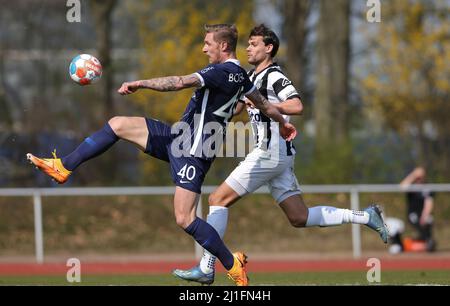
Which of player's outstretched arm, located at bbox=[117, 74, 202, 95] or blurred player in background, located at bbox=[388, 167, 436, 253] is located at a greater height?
player's outstretched arm, located at bbox=[117, 74, 202, 95]

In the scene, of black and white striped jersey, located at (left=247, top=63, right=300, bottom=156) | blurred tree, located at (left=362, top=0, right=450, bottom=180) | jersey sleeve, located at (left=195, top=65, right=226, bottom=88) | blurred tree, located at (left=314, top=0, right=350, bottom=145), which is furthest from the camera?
blurred tree, located at (left=362, top=0, right=450, bottom=180)

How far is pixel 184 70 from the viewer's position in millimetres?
23266

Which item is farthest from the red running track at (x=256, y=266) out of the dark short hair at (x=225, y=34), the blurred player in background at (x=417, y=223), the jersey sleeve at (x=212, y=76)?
the jersey sleeve at (x=212, y=76)

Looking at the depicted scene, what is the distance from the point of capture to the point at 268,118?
8.88 metres

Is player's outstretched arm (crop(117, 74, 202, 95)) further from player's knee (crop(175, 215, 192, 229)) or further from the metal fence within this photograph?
the metal fence

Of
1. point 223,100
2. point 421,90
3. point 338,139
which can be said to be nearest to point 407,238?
point 338,139

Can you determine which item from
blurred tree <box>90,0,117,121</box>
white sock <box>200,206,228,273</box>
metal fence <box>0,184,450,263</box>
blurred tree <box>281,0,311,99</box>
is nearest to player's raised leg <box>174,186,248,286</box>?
white sock <box>200,206,228,273</box>

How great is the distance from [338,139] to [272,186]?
40.9 feet

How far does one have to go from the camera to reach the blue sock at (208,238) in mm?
8102

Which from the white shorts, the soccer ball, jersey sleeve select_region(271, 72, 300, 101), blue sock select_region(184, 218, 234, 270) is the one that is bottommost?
blue sock select_region(184, 218, 234, 270)

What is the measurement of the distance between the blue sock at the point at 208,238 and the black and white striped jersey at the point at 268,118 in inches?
45.9

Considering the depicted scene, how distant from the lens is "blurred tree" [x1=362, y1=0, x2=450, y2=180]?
23000 millimetres

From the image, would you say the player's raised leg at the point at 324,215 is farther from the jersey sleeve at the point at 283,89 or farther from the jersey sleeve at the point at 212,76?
the jersey sleeve at the point at 212,76

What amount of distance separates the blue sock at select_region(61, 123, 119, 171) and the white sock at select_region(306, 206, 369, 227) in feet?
7.34
